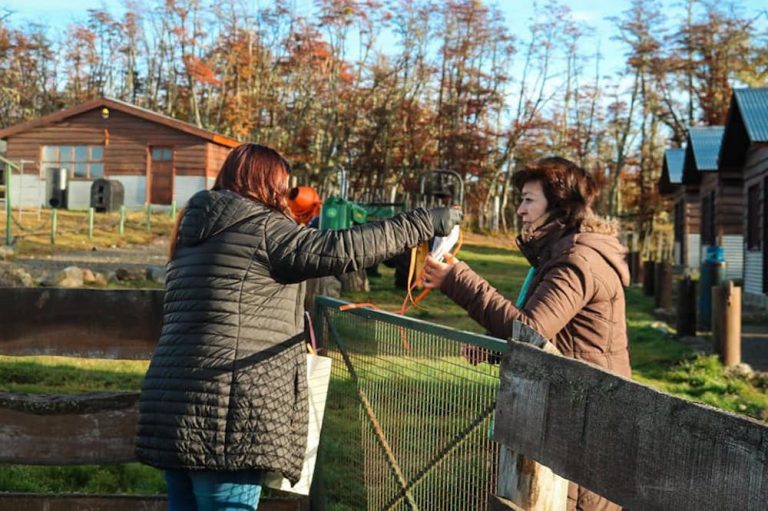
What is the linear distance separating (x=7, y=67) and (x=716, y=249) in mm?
44067

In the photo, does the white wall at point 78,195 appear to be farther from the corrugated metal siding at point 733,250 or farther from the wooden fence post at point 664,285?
the wooden fence post at point 664,285

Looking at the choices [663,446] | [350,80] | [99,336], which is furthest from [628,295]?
[350,80]

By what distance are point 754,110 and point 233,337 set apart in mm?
18726

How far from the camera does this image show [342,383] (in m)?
3.92

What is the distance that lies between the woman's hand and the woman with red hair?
175 millimetres

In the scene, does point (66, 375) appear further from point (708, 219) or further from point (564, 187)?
point (708, 219)

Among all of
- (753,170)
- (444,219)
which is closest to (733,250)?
(753,170)

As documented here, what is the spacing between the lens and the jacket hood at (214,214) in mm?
2943

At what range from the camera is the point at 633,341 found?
1309 cm

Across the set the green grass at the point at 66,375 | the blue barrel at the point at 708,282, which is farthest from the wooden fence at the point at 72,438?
the blue barrel at the point at 708,282

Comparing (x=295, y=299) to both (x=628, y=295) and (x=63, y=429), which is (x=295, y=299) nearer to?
(x=63, y=429)

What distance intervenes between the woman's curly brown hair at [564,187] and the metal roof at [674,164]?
108 feet

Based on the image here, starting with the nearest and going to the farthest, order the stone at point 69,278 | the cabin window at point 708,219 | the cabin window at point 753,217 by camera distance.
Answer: the stone at point 69,278, the cabin window at point 753,217, the cabin window at point 708,219

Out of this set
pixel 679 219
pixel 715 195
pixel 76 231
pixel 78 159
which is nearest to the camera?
pixel 76 231
